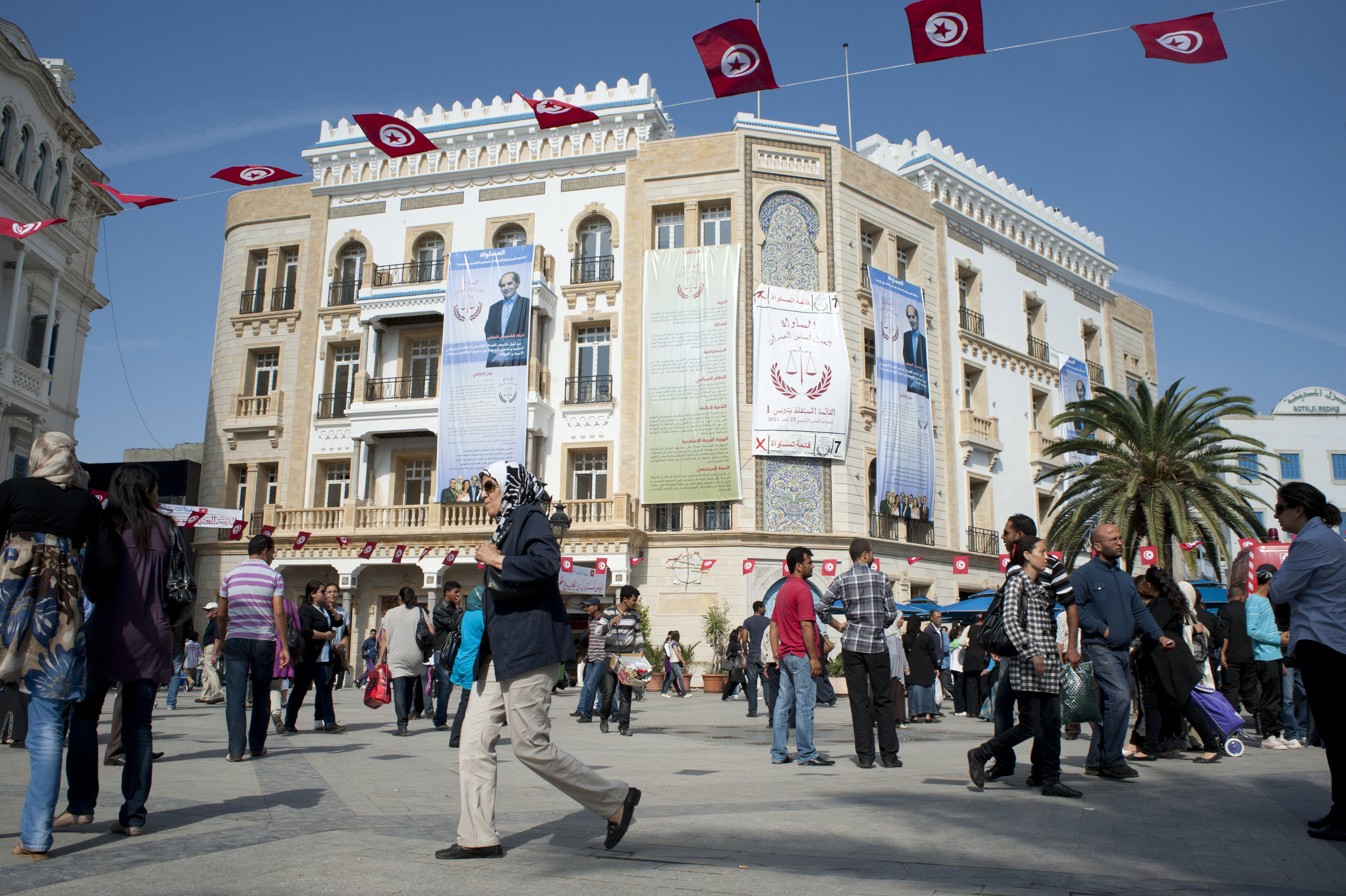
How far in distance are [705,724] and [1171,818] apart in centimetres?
938

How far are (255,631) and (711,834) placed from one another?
518cm

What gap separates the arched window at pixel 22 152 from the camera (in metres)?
24.7

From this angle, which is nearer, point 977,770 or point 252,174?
point 977,770

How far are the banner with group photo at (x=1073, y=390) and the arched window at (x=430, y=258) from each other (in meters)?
22.7

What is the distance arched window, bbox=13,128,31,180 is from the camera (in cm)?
2467

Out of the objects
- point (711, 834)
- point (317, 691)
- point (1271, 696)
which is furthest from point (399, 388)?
point (711, 834)

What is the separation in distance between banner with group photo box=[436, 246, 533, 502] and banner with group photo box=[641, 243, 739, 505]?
363 centimetres

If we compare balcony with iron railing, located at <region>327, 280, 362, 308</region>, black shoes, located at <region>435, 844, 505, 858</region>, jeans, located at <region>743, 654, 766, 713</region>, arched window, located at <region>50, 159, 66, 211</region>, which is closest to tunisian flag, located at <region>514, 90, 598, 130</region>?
jeans, located at <region>743, 654, 766, 713</region>

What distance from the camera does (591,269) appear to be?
3016 cm

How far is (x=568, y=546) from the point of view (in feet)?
90.3

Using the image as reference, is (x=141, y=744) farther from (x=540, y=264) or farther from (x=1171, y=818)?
(x=540, y=264)

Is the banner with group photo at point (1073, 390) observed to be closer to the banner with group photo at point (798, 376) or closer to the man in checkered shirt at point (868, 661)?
the banner with group photo at point (798, 376)

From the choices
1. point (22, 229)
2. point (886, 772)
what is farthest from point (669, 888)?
point (22, 229)

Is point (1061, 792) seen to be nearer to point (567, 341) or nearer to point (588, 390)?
point (588, 390)
